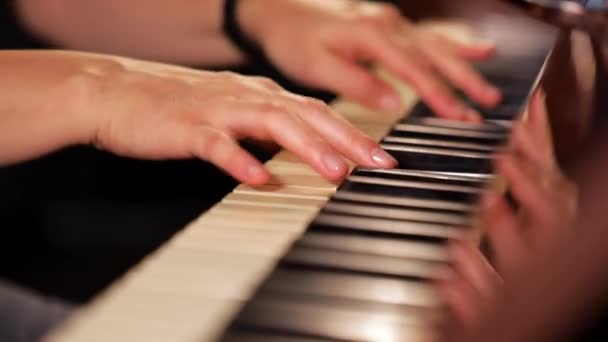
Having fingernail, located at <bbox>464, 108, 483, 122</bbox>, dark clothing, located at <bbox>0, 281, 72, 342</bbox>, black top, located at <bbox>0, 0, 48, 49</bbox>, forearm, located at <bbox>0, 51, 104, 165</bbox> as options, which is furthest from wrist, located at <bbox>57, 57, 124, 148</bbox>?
black top, located at <bbox>0, 0, 48, 49</bbox>

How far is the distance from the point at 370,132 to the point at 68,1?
53 centimetres

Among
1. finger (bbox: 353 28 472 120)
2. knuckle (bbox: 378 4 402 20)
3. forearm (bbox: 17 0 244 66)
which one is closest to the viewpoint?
finger (bbox: 353 28 472 120)

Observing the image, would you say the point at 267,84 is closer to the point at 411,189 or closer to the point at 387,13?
the point at 411,189

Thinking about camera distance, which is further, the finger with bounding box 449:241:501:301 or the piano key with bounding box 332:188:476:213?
the piano key with bounding box 332:188:476:213

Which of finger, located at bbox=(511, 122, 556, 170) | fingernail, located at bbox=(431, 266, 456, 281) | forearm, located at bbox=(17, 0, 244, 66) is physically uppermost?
A: finger, located at bbox=(511, 122, 556, 170)

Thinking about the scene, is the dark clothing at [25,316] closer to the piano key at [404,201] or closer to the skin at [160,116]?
the skin at [160,116]

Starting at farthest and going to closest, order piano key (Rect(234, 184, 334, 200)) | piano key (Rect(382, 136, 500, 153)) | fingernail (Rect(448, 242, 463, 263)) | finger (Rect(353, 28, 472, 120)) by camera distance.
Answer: finger (Rect(353, 28, 472, 120)) < piano key (Rect(382, 136, 500, 153)) < piano key (Rect(234, 184, 334, 200)) < fingernail (Rect(448, 242, 463, 263))

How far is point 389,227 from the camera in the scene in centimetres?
52

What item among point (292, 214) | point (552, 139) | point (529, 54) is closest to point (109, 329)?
point (292, 214)

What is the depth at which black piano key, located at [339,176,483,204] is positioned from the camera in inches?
22.4

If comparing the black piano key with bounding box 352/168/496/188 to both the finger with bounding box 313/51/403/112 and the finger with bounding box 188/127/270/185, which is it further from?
the finger with bounding box 313/51/403/112

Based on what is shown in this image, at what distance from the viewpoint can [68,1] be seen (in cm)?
109

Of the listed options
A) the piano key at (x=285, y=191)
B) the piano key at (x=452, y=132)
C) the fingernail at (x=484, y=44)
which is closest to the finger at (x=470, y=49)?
the fingernail at (x=484, y=44)

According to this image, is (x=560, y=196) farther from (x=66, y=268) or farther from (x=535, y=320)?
(x=66, y=268)
